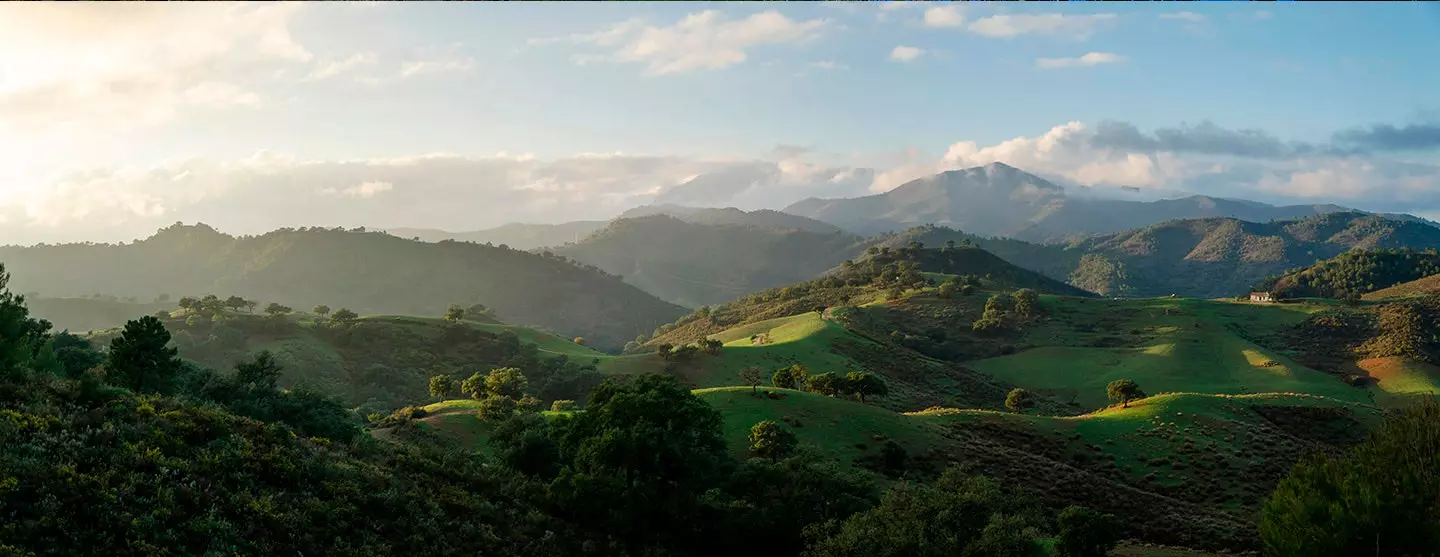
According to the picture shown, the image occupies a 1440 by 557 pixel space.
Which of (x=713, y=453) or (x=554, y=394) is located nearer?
(x=713, y=453)

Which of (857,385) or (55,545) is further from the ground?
(55,545)

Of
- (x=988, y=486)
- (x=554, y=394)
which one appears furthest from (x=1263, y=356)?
(x=988, y=486)

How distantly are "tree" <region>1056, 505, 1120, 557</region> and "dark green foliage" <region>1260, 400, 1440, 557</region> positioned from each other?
7.74 m

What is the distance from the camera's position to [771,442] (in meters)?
62.6

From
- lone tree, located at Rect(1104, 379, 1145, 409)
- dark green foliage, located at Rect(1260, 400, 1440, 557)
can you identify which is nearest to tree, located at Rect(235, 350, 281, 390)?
dark green foliage, located at Rect(1260, 400, 1440, 557)

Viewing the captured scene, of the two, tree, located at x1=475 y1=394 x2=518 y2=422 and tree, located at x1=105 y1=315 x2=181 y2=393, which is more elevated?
tree, located at x1=105 y1=315 x2=181 y2=393

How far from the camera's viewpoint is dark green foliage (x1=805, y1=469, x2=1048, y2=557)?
33188 millimetres

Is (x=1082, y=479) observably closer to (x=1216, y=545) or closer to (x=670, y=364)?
(x=1216, y=545)

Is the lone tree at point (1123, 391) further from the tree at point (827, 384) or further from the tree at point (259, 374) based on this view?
the tree at point (259, 374)

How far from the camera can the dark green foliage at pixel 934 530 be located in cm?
3319

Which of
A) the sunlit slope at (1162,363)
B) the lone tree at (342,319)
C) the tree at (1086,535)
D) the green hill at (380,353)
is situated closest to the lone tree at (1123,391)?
the sunlit slope at (1162,363)

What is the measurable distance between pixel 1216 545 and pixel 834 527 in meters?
36.6

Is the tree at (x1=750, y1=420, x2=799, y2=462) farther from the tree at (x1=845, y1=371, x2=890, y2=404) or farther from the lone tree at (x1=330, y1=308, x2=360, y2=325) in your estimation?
the lone tree at (x1=330, y1=308, x2=360, y2=325)

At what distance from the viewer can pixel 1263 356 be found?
561 ft
